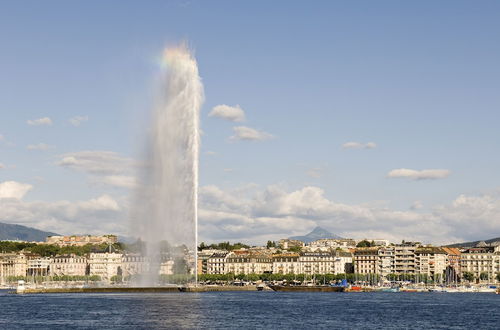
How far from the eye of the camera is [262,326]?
6234cm

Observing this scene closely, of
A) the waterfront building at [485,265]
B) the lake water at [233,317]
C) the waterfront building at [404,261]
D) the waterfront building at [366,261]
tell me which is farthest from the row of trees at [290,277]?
the lake water at [233,317]

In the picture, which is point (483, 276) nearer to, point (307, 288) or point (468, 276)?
point (468, 276)

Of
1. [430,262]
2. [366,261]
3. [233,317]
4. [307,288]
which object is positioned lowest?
[307,288]

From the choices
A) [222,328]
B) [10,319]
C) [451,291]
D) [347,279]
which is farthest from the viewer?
[347,279]

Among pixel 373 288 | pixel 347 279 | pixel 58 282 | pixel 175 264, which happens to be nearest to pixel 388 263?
pixel 347 279

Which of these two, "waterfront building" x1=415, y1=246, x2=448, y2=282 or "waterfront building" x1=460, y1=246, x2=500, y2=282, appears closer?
"waterfront building" x1=415, y1=246, x2=448, y2=282

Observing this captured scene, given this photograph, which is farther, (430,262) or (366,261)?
(366,261)

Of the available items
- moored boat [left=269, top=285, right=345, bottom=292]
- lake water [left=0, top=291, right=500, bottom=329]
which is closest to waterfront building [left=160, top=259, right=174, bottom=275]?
moored boat [left=269, top=285, right=345, bottom=292]

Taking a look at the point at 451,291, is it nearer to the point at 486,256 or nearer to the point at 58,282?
the point at 486,256

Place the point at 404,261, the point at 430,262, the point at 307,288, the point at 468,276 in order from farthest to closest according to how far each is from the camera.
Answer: the point at 468,276 < the point at 404,261 < the point at 430,262 < the point at 307,288

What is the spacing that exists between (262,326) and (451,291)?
106 metres

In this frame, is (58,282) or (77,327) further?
(58,282)

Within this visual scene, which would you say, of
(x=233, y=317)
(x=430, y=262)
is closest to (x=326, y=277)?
(x=430, y=262)

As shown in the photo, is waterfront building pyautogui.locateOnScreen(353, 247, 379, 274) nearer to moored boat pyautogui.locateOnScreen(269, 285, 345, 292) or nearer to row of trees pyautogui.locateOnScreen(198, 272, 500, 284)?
row of trees pyautogui.locateOnScreen(198, 272, 500, 284)
